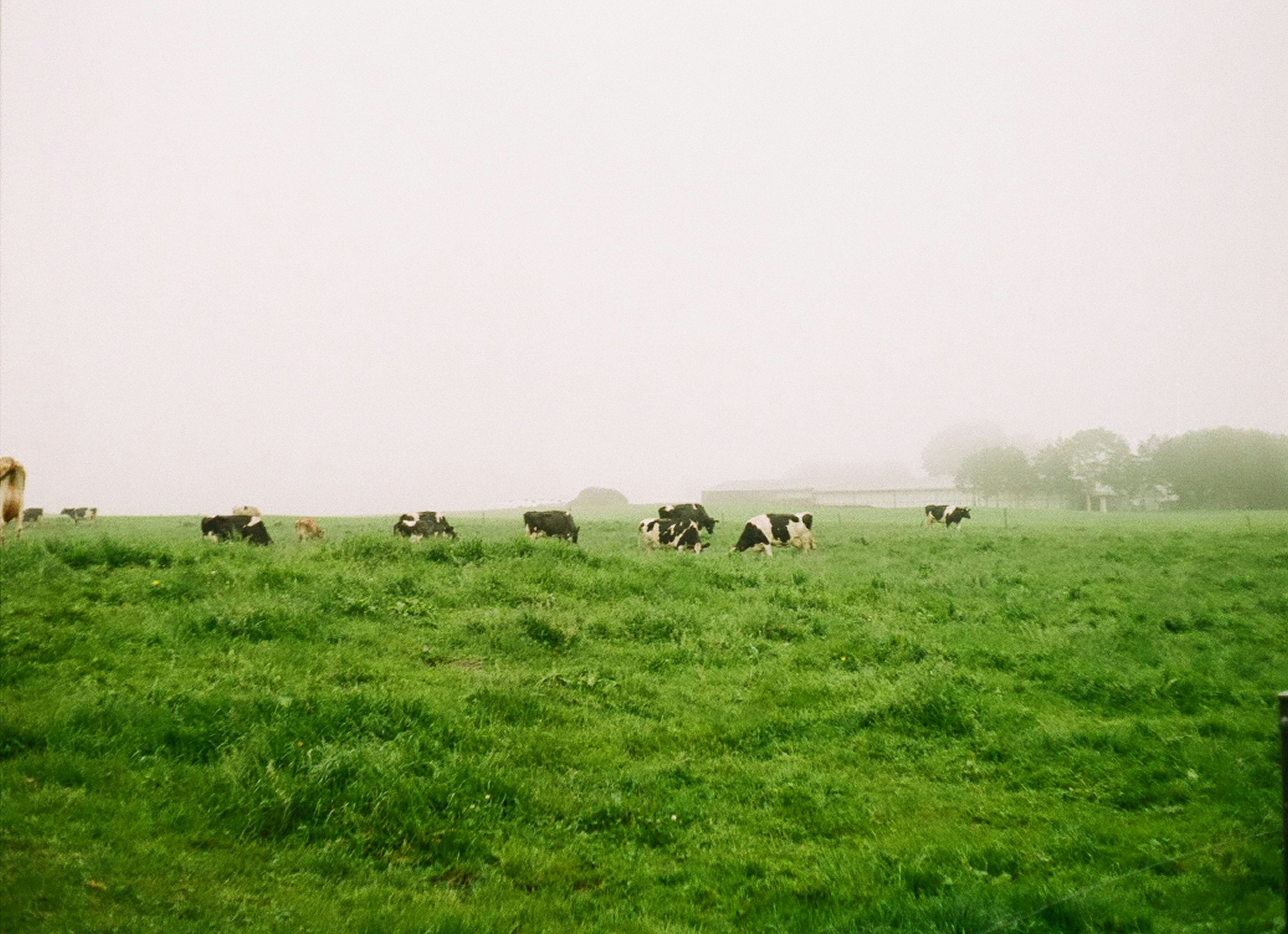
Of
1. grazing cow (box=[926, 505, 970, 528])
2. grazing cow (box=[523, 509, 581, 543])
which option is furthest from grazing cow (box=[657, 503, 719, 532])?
grazing cow (box=[926, 505, 970, 528])

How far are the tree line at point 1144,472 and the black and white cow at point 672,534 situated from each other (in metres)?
64.0

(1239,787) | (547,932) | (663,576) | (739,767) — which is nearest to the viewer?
(547,932)

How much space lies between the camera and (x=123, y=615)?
32.4 feet

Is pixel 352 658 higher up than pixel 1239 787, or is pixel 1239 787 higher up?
pixel 352 658

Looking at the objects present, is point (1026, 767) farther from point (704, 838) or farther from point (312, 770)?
point (312, 770)

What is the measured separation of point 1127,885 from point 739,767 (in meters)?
3.59

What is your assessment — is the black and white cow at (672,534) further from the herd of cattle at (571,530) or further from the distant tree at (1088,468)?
the distant tree at (1088,468)

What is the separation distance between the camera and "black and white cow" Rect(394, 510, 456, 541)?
95.7ft

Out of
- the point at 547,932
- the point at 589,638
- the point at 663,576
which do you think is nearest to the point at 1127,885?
the point at 547,932

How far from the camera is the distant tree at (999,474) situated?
83.8 m

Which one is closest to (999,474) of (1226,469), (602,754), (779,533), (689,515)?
(1226,469)

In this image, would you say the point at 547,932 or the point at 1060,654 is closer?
the point at 547,932

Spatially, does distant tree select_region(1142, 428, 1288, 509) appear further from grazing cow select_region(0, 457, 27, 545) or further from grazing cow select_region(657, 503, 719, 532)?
grazing cow select_region(0, 457, 27, 545)

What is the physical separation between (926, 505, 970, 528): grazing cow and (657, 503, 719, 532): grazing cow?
13.3 metres
